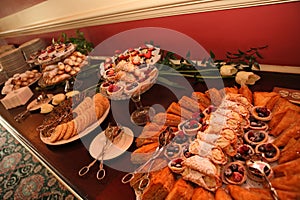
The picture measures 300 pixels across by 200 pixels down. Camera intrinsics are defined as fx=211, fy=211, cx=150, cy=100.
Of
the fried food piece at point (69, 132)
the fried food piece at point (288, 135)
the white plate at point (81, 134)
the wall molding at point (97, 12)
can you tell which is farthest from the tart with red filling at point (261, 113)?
the fried food piece at point (69, 132)

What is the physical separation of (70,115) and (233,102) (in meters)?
0.94

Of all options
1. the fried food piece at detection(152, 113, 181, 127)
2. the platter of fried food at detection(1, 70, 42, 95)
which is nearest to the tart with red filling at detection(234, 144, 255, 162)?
the fried food piece at detection(152, 113, 181, 127)

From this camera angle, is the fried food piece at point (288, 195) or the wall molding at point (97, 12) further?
the wall molding at point (97, 12)

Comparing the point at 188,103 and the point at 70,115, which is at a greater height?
the point at 188,103

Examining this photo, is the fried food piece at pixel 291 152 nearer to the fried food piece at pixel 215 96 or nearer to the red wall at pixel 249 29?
the fried food piece at pixel 215 96

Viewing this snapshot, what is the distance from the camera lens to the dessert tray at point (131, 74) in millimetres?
1139

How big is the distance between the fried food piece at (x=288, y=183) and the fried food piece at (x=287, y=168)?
20mm

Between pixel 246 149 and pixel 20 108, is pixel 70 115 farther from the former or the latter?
pixel 246 149

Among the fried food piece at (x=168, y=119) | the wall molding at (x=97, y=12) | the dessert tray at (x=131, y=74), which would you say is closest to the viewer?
the fried food piece at (x=168, y=119)

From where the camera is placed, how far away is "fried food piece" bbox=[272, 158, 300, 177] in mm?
656

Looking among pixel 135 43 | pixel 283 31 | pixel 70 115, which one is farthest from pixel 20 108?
pixel 283 31

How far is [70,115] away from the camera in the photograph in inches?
51.4

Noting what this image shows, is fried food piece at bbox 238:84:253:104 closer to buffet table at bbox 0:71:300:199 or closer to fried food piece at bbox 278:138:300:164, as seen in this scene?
buffet table at bbox 0:71:300:199

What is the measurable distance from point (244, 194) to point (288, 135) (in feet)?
0.96
